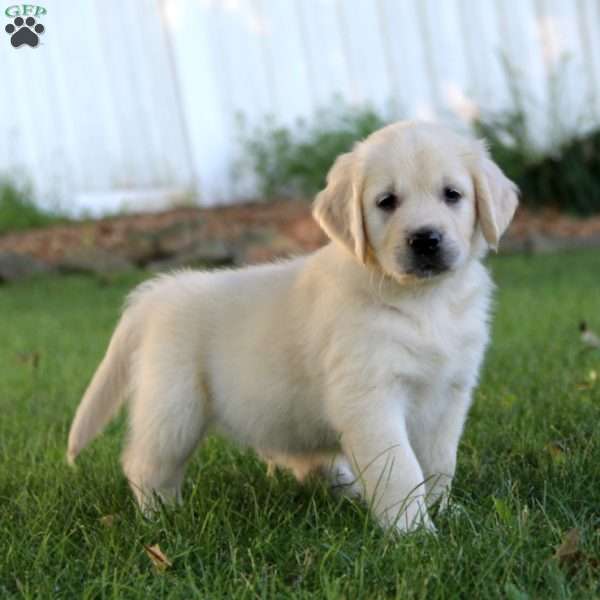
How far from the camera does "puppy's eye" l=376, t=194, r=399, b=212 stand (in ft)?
9.34

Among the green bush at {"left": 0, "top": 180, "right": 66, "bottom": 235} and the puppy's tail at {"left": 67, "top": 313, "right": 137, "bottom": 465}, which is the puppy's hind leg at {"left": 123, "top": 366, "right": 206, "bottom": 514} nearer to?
the puppy's tail at {"left": 67, "top": 313, "right": 137, "bottom": 465}

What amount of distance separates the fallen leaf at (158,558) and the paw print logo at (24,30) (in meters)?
3.50

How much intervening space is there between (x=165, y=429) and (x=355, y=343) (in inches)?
25.7

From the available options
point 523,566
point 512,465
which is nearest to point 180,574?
point 523,566

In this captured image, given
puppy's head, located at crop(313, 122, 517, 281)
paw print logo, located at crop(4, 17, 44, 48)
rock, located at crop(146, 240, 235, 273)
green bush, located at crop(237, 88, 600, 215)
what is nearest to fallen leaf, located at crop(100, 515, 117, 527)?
puppy's head, located at crop(313, 122, 517, 281)

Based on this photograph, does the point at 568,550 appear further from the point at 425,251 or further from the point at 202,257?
the point at 202,257

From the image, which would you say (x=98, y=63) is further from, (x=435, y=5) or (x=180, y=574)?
(x=180, y=574)

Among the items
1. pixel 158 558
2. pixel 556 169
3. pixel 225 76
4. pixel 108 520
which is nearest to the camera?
pixel 158 558

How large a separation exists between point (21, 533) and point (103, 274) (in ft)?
21.9

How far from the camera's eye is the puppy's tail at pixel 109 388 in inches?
128

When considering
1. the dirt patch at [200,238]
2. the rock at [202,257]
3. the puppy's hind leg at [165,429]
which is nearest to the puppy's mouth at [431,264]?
the puppy's hind leg at [165,429]

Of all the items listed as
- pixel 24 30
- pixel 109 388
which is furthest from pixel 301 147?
pixel 109 388

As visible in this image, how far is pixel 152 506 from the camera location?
112 inches

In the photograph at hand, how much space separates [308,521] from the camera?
A: 256 centimetres
